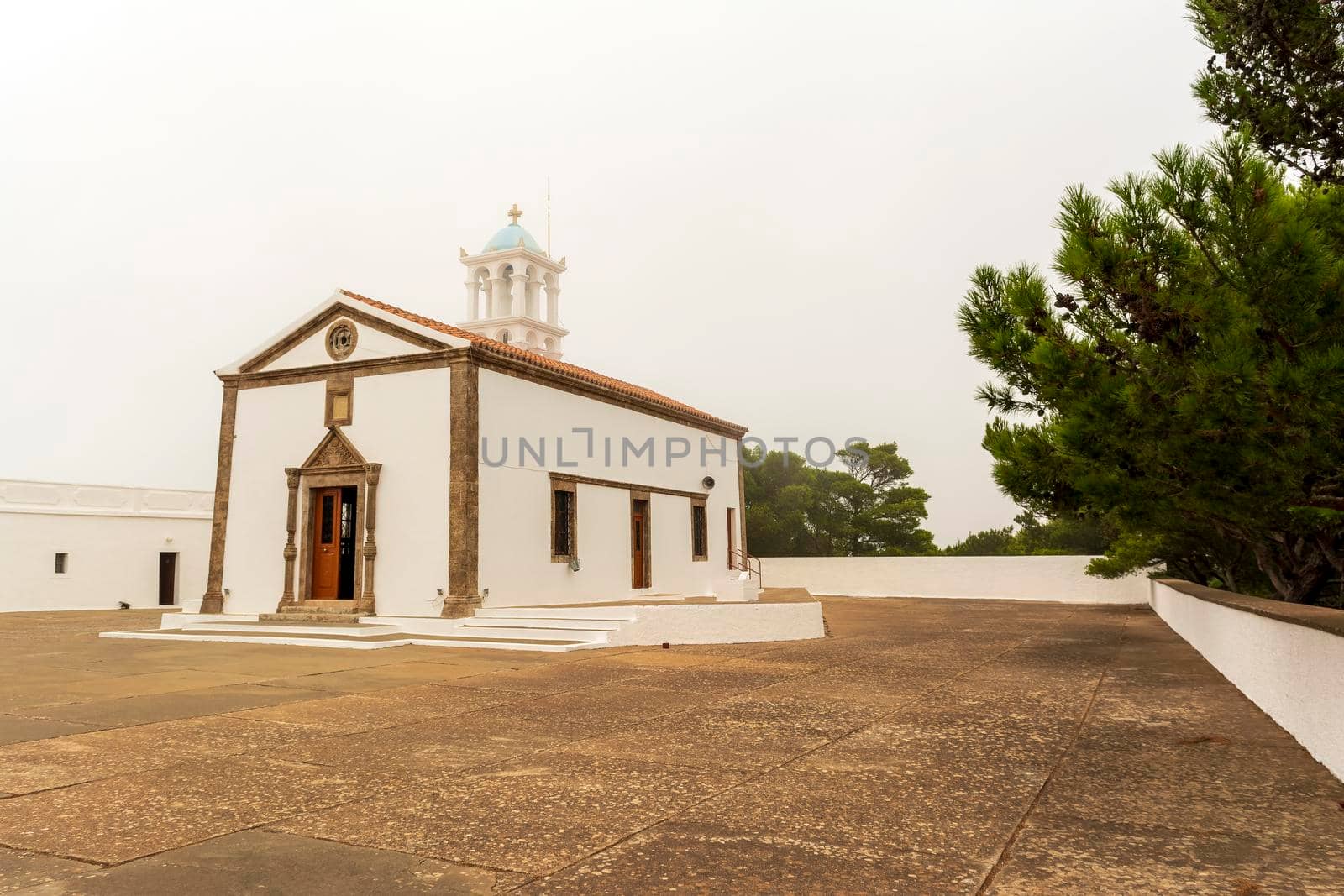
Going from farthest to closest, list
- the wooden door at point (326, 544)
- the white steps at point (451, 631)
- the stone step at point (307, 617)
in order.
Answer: the wooden door at point (326, 544) → the stone step at point (307, 617) → the white steps at point (451, 631)

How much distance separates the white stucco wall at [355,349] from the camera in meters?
14.3

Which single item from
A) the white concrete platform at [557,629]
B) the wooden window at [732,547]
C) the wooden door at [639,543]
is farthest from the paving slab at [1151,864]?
the wooden window at [732,547]

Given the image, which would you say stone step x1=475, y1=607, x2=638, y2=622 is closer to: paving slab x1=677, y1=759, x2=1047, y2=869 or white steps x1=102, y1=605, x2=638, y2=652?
white steps x1=102, y1=605, x2=638, y2=652

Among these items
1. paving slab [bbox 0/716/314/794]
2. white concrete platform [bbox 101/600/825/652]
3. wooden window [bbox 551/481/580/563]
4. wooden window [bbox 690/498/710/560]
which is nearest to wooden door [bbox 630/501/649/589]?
wooden window [bbox 551/481/580/563]

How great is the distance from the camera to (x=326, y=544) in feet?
47.5

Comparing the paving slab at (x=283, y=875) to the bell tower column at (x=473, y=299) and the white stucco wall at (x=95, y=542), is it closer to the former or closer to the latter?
the bell tower column at (x=473, y=299)

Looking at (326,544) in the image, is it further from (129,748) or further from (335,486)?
(129,748)

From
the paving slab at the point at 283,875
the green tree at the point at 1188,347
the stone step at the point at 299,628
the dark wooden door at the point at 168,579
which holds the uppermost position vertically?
the green tree at the point at 1188,347

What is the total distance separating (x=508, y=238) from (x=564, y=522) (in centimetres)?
1170

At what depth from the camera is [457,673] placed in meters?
8.39

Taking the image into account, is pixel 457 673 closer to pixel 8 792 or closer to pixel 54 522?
pixel 8 792

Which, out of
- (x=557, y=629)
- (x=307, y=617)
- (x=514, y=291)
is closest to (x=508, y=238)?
(x=514, y=291)

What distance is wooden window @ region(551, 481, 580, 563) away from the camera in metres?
15.1

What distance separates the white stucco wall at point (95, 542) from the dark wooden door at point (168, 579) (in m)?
0.12
